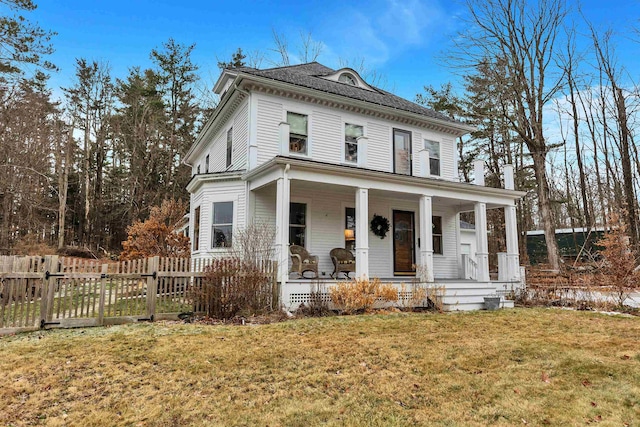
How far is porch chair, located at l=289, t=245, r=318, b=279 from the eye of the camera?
9.62 metres

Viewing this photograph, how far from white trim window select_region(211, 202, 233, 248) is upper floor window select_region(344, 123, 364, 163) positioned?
414 centimetres

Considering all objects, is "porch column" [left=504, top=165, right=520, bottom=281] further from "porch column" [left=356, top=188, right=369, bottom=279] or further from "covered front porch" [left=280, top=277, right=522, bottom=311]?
"porch column" [left=356, top=188, right=369, bottom=279]

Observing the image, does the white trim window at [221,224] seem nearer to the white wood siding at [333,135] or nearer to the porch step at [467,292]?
the white wood siding at [333,135]

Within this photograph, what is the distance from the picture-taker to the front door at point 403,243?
1309 centimetres

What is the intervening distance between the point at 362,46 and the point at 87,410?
25762 millimetres

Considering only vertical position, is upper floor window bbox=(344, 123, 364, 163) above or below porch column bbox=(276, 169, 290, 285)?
above

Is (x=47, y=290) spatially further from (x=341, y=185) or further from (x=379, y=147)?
(x=379, y=147)

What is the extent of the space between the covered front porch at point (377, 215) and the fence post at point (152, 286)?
2.59 m

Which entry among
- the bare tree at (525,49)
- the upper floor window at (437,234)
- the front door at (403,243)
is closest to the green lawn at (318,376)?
the front door at (403,243)

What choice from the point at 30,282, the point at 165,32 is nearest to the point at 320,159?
the point at 30,282

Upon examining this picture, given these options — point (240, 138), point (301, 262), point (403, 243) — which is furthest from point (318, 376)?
point (403, 243)

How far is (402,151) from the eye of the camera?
13.7 m

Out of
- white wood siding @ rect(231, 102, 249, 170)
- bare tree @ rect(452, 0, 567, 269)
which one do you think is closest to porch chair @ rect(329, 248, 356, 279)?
white wood siding @ rect(231, 102, 249, 170)

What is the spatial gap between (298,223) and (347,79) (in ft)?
21.8
